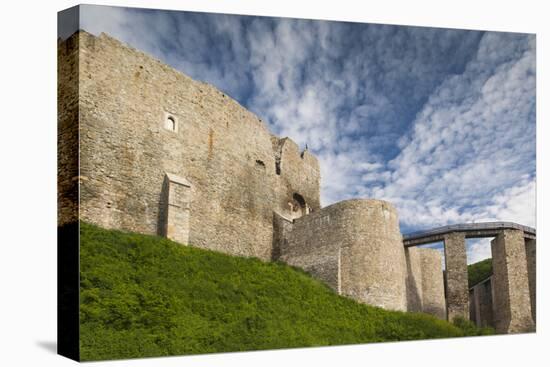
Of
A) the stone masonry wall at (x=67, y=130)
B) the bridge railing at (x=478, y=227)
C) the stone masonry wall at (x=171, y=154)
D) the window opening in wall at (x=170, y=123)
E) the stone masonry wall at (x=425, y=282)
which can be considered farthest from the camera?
the stone masonry wall at (x=425, y=282)

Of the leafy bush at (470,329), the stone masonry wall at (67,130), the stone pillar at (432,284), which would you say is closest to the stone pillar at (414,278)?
the stone pillar at (432,284)

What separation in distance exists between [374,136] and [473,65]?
11.2 ft

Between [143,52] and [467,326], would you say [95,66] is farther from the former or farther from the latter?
[467,326]

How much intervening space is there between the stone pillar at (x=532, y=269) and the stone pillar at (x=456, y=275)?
1.92 m

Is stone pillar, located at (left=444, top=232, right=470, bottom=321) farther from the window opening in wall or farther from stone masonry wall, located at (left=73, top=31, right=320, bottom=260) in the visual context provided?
the window opening in wall

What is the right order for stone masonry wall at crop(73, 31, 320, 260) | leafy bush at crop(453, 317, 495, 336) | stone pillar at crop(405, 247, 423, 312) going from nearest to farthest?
1. stone masonry wall at crop(73, 31, 320, 260)
2. leafy bush at crop(453, 317, 495, 336)
3. stone pillar at crop(405, 247, 423, 312)

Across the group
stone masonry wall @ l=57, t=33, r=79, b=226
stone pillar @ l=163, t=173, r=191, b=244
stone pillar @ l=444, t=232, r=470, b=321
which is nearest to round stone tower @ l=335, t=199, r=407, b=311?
stone pillar @ l=444, t=232, r=470, b=321

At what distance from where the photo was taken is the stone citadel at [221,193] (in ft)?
51.3

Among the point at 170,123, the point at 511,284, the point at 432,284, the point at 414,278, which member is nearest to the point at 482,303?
the point at 432,284

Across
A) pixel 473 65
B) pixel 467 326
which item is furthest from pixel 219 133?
pixel 467 326

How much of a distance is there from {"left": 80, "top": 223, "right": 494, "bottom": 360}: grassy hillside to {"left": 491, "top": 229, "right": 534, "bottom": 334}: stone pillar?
4.82 feet

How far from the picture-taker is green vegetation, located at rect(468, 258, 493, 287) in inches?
919

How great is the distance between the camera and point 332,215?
2245 centimetres

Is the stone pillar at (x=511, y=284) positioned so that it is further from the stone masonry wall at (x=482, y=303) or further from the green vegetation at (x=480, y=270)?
the green vegetation at (x=480, y=270)
